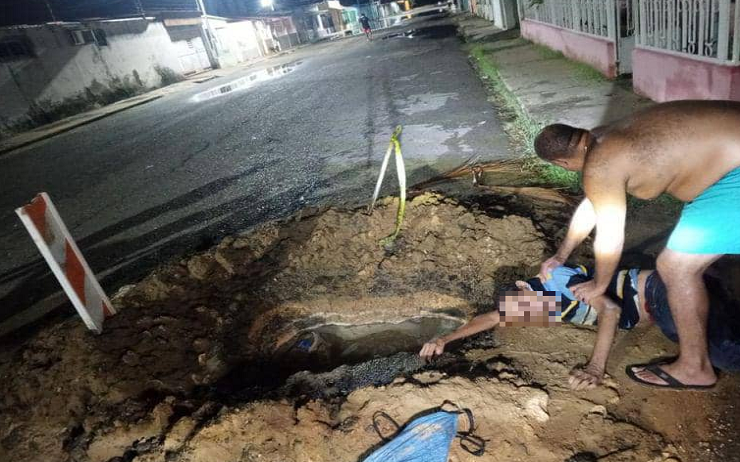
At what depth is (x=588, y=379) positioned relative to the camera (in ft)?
7.06

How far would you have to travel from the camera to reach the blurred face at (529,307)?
244cm

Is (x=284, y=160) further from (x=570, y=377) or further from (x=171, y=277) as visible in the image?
(x=570, y=377)

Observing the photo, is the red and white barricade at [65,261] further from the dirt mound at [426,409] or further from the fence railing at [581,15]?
the fence railing at [581,15]

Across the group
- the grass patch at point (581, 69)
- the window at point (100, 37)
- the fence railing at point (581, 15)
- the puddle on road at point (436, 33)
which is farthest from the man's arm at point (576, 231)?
the window at point (100, 37)

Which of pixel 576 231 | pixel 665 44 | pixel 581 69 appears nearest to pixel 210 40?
pixel 581 69

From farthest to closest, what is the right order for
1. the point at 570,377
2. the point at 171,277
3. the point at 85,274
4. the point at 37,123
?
the point at 37,123 < the point at 171,277 < the point at 85,274 < the point at 570,377

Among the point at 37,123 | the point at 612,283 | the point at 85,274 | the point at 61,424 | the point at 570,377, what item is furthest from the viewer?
the point at 37,123

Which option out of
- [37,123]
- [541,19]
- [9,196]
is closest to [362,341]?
[9,196]

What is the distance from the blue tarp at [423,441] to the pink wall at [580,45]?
718 cm

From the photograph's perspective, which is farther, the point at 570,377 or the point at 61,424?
the point at 61,424

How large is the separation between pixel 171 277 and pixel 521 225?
10.0 ft

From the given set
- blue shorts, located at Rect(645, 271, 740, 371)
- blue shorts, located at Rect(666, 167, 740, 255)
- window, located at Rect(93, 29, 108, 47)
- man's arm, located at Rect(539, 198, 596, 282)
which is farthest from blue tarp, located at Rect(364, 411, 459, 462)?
window, located at Rect(93, 29, 108, 47)

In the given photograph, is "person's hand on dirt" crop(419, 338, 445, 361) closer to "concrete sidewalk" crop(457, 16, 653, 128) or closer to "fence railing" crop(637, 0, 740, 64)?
"concrete sidewalk" crop(457, 16, 653, 128)

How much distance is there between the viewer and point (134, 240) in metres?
5.00
